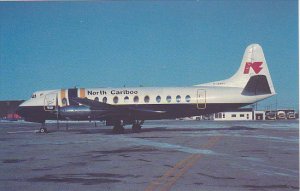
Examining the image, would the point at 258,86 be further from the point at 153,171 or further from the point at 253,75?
the point at 153,171

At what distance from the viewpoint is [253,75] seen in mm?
29109

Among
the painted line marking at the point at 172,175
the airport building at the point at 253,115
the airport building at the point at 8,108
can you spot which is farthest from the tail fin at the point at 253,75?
the airport building at the point at 253,115

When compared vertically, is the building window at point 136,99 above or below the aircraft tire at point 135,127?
above

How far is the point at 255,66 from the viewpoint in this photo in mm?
29328

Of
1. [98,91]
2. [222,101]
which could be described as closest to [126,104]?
[98,91]

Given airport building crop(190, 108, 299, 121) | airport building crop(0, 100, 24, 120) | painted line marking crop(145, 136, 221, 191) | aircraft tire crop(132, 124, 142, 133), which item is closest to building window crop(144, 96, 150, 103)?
aircraft tire crop(132, 124, 142, 133)

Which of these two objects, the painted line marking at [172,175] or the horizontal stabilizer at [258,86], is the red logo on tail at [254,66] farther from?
the painted line marking at [172,175]

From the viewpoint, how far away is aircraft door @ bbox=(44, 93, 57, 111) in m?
32.0

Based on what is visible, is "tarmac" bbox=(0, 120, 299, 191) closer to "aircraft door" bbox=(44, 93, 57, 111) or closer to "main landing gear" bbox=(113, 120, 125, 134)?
"main landing gear" bbox=(113, 120, 125, 134)

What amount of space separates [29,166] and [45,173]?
177 cm

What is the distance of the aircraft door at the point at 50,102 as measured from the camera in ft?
105

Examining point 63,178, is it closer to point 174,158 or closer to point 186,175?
point 186,175

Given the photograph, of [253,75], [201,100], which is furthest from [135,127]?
[253,75]

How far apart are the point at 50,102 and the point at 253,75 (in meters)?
18.0
